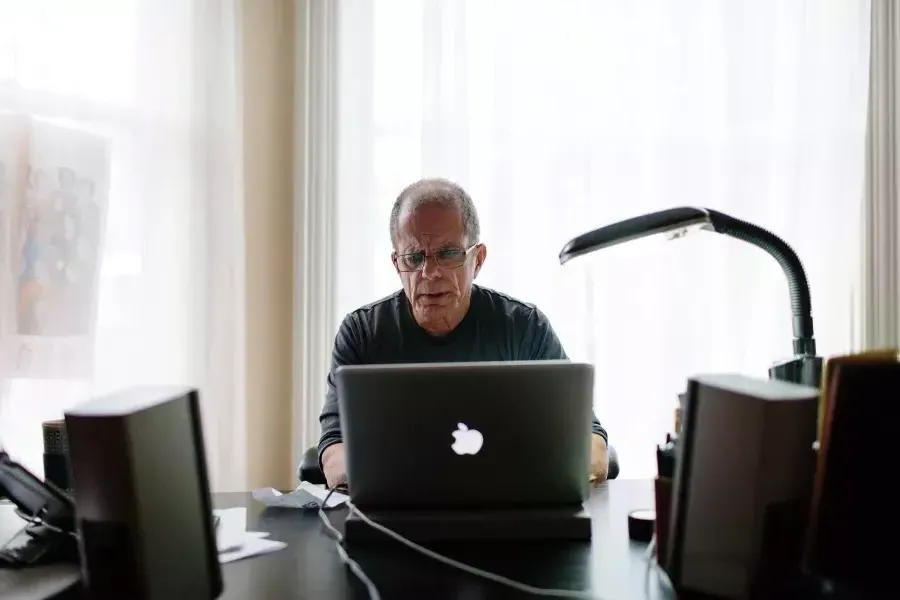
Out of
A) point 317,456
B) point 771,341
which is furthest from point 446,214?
point 771,341

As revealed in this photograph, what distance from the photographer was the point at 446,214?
6.06 ft

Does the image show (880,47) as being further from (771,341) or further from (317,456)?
(317,456)

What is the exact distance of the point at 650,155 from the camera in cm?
265

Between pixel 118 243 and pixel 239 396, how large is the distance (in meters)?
0.66

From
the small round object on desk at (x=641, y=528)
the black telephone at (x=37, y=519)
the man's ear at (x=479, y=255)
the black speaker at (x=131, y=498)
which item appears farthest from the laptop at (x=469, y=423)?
the man's ear at (x=479, y=255)

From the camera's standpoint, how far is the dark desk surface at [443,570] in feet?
2.96

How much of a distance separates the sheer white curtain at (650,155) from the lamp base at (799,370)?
1532mm

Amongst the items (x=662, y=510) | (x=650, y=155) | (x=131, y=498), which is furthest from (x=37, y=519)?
(x=650, y=155)

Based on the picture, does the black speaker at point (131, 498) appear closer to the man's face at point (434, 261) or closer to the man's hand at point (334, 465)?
the man's hand at point (334, 465)

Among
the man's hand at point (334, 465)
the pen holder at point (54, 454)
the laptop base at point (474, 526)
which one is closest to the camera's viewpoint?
the laptop base at point (474, 526)

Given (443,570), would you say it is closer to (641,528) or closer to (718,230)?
(641,528)

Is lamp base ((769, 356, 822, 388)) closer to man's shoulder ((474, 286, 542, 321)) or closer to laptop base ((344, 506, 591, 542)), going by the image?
laptop base ((344, 506, 591, 542))

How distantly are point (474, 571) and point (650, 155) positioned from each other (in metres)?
2.00

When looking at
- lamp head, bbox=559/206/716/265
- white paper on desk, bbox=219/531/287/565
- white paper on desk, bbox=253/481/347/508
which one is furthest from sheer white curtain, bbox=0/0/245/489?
lamp head, bbox=559/206/716/265
